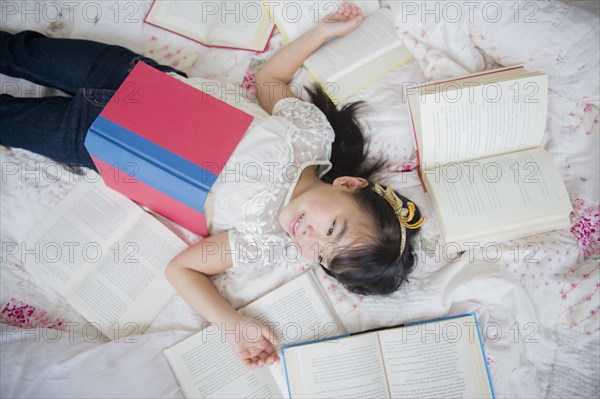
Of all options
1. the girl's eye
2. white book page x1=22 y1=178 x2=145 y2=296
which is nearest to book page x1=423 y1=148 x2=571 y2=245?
the girl's eye

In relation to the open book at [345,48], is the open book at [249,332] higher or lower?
lower

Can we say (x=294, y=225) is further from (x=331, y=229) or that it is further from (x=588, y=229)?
(x=588, y=229)

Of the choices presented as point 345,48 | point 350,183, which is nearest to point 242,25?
point 345,48

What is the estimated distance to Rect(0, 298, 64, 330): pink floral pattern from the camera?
0.96 m

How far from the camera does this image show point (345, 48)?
1.12 metres

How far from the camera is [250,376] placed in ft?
3.07

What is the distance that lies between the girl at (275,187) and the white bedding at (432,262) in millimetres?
76

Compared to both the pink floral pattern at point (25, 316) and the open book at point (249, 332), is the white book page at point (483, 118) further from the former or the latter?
the pink floral pattern at point (25, 316)

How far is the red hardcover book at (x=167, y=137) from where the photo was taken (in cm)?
87

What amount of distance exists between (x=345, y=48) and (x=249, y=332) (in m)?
0.80

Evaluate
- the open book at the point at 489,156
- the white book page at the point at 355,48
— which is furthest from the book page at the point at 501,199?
the white book page at the point at 355,48

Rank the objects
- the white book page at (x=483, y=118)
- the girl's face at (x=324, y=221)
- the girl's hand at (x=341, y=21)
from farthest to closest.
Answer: the girl's hand at (x=341, y=21), the white book page at (x=483, y=118), the girl's face at (x=324, y=221)

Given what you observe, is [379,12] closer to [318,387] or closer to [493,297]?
[493,297]

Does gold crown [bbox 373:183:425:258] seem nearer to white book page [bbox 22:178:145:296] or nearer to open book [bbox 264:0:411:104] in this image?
open book [bbox 264:0:411:104]
